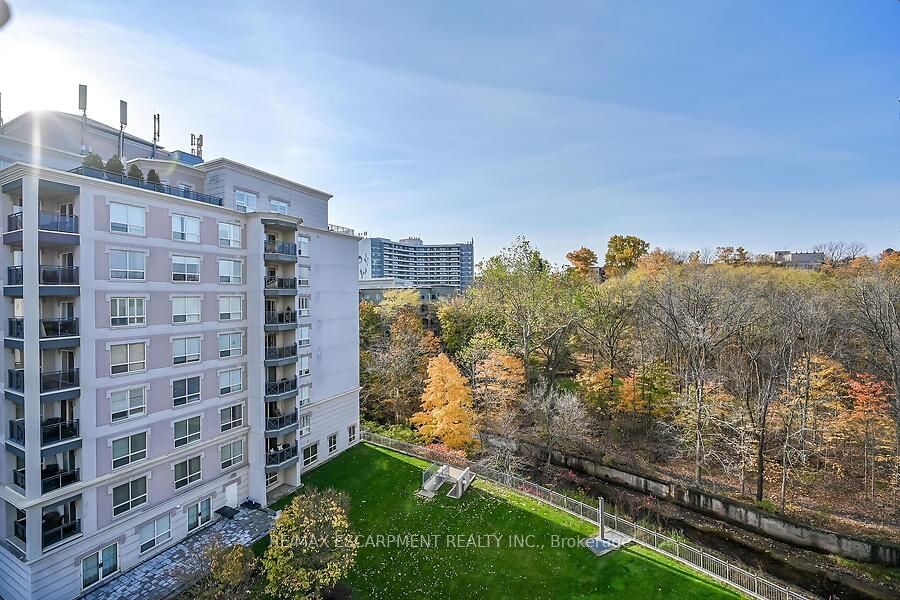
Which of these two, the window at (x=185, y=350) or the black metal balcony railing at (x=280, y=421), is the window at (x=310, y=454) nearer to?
the black metal balcony railing at (x=280, y=421)

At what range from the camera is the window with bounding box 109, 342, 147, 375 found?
54.4 ft

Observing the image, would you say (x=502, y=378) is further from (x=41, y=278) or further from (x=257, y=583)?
(x=41, y=278)

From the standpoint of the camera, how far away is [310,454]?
25547 millimetres

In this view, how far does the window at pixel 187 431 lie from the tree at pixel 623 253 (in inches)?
2095

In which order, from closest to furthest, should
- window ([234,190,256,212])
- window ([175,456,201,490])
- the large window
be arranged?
the large window, window ([175,456,201,490]), window ([234,190,256,212])

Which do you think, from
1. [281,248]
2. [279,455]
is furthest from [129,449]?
[281,248]

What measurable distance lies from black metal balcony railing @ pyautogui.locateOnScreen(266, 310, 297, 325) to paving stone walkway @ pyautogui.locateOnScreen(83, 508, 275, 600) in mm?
9664

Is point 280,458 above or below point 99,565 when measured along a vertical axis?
above

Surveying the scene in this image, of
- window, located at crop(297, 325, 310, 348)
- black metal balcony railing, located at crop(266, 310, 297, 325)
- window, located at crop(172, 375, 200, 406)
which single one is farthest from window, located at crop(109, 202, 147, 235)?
window, located at crop(297, 325, 310, 348)

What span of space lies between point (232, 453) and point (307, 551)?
905 centimetres

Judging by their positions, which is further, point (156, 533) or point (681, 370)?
point (681, 370)

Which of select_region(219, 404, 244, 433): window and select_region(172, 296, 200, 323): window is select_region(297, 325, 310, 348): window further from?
select_region(172, 296, 200, 323): window

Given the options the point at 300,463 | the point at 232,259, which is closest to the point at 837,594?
the point at 300,463

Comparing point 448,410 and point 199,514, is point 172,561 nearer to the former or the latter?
point 199,514
